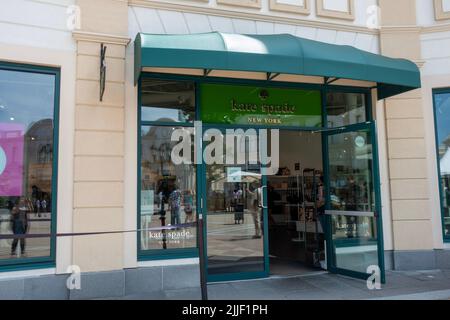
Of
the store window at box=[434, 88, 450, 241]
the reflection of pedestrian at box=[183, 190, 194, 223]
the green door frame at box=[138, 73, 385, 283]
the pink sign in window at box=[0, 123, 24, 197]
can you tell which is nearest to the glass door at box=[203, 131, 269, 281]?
the green door frame at box=[138, 73, 385, 283]

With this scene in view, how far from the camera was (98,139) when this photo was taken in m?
6.21

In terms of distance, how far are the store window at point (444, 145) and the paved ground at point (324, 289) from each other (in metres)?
1.29

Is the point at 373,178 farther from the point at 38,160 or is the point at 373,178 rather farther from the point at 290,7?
the point at 38,160

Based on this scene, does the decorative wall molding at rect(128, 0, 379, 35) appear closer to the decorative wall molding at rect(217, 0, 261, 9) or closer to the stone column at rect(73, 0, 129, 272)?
the decorative wall molding at rect(217, 0, 261, 9)

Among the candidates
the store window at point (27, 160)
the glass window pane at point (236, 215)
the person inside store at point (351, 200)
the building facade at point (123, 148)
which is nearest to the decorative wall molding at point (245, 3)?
the building facade at point (123, 148)

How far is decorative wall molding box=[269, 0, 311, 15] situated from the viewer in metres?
7.43

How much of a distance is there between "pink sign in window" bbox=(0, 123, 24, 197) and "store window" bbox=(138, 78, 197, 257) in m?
1.80

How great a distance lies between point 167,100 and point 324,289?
402cm

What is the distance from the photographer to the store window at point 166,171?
663 cm

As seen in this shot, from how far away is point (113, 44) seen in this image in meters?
6.44

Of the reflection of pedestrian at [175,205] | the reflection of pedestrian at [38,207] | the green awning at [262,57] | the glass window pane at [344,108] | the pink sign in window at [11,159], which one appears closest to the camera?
the green awning at [262,57]

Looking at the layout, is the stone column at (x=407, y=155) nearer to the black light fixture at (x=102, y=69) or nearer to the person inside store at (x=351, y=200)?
the person inside store at (x=351, y=200)
